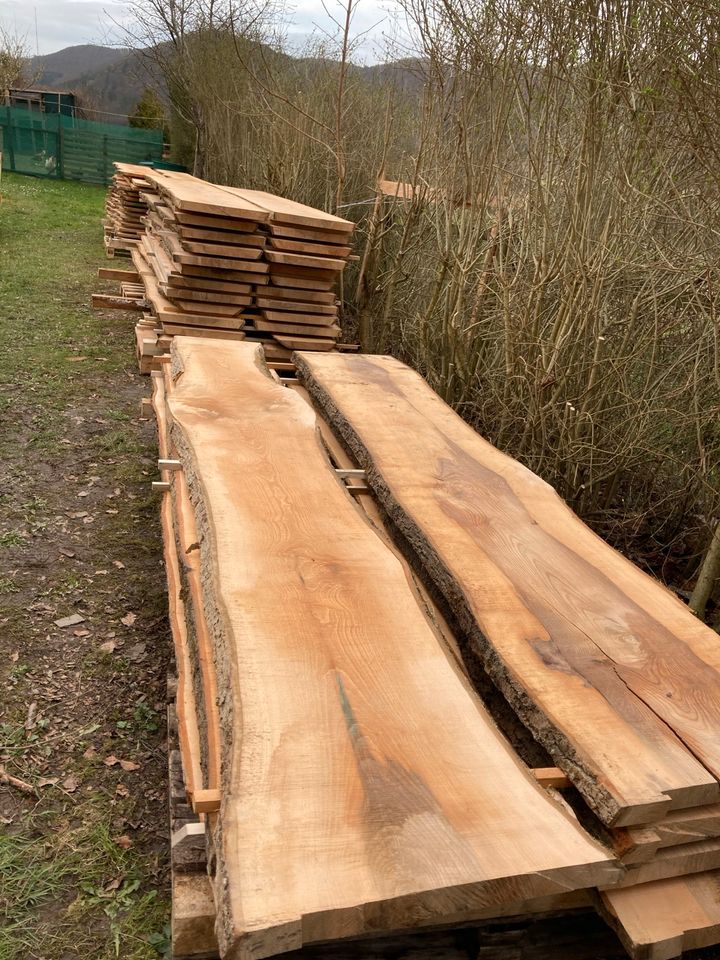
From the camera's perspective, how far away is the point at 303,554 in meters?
2.15

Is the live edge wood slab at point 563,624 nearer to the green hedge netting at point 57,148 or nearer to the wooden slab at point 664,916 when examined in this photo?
the wooden slab at point 664,916

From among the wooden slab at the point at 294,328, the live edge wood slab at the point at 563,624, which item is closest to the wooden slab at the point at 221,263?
the wooden slab at the point at 294,328

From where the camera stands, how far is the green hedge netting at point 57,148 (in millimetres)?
22484

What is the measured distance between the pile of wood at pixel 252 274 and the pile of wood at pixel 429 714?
278 centimetres

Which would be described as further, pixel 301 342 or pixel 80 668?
pixel 301 342

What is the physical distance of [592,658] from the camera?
1.89 metres

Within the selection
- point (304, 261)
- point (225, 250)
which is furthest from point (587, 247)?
point (225, 250)

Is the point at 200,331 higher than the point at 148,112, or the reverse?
the point at 148,112

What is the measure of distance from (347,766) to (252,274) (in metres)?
4.43

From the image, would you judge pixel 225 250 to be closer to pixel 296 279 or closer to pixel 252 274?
pixel 252 274

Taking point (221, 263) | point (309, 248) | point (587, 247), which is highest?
point (587, 247)

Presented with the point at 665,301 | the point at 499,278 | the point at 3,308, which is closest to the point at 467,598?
the point at 665,301

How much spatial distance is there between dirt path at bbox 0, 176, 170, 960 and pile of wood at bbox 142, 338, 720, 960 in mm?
530

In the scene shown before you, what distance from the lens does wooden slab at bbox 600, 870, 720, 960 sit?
152 cm
